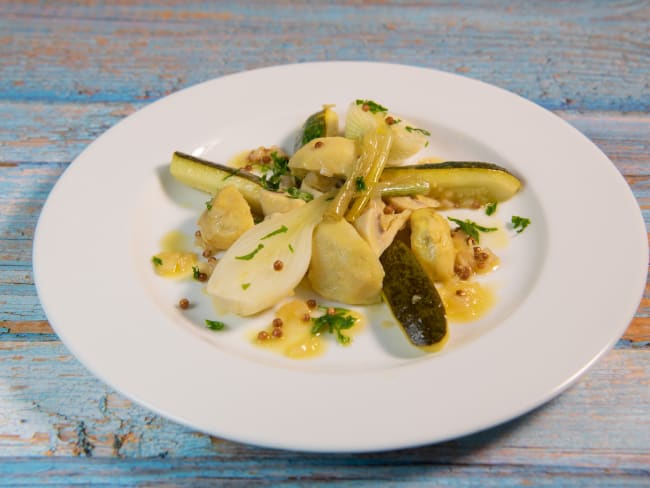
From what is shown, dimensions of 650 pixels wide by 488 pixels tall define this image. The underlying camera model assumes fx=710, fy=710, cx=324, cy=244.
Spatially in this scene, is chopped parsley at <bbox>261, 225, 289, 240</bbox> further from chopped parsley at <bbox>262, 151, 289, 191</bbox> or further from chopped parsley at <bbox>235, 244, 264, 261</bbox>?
chopped parsley at <bbox>262, 151, 289, 191</bbox>

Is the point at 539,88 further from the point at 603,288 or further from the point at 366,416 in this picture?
the point at 366,416

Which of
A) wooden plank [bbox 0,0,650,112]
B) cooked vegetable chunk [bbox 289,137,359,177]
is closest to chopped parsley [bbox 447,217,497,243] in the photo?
cooked vegetable chunk [bbox 289,137,359,177]

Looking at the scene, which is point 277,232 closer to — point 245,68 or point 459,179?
point 459,179

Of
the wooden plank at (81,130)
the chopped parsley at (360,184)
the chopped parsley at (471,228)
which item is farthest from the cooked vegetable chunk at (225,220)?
the wooden plank at (81,130)

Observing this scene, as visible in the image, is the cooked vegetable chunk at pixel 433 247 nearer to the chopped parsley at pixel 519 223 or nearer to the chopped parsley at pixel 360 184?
the chopped parsley at pixel 360 184

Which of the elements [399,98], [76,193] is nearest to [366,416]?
[76,193]

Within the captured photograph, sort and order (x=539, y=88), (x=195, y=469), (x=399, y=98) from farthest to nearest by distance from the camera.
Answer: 1. (x=539, y=88)
2. (x=399, y=98)
3. (x=195, y=469)
